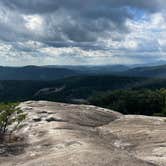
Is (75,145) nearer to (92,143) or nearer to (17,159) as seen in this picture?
(92,143)

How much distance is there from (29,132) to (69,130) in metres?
3.44

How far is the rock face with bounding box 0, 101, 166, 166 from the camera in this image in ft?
65.9

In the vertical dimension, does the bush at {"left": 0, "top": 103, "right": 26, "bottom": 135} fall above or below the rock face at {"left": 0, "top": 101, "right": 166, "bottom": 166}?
above

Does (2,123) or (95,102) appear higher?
(2,123)

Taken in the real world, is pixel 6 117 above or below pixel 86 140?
above

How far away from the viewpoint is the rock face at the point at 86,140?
65.9 ft

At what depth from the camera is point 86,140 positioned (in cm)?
2558

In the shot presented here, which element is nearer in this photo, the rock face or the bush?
the rock face

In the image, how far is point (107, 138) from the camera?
30.0 m

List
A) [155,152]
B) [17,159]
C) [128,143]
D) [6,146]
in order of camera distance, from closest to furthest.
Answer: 1. [17,159]
2. [155,152]
3. [6,146]
4. [128,143]

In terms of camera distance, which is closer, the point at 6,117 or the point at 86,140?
the point at 86,140

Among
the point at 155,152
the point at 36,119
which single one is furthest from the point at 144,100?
the point at 155,152

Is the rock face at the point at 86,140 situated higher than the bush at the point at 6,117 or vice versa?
the bush at the point at 6,117

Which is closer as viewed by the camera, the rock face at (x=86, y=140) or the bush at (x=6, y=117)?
the rock face at (x=86, y=140)
